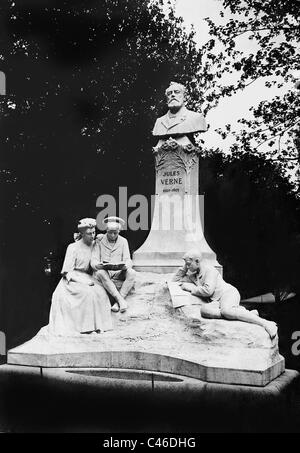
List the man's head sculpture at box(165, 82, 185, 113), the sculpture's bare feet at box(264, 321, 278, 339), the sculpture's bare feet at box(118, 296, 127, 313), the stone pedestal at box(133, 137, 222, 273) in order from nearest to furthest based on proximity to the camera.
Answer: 1. the sculpture's bare feet at box(264, 321, 278, 339)
2. the sculpture's bare feet at box(118, 296, 127, 313)
3. the stone pedestal at box(133, 137, 222, 273)
4. the man's head sculpture at box(165, 82, 185, 113)

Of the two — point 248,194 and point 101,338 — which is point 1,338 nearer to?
point 101,338

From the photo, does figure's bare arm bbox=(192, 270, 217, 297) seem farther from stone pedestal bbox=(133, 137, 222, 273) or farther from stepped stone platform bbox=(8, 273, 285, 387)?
stone pedestal bbox=(133, 137, 222, 273)

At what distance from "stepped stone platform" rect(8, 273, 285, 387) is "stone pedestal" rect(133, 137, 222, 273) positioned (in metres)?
0.78

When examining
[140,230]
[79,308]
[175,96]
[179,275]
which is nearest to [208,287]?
[179,275]

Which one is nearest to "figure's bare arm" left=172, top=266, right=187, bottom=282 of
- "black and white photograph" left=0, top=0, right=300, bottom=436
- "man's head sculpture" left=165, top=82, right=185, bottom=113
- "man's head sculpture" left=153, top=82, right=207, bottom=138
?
"black and white photograph" left=0, top=0, right=300, bottom=436

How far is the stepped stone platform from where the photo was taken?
611 centimetres

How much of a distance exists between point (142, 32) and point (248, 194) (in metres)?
5.14

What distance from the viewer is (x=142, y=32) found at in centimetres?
1449

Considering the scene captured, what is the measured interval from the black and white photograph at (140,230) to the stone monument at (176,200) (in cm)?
2

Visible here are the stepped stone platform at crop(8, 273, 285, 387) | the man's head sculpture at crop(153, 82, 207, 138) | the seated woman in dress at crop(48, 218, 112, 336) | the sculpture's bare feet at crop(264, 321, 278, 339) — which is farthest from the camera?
the man's head sculpture at crop(153, 82, 207, 138)

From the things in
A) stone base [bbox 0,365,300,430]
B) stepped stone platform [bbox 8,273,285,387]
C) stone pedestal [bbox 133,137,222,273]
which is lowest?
stone base [bbox 0,365,300,430]

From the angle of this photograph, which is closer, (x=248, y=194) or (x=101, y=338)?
(x=101, y=338)

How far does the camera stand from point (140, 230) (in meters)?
13.6

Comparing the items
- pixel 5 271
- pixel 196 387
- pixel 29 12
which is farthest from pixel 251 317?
pixel 29 12
